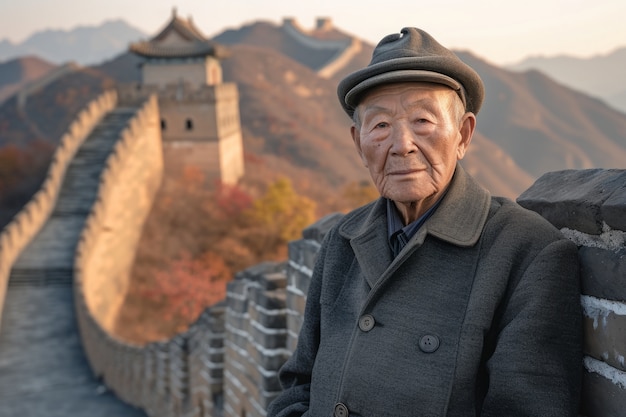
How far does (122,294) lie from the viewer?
22906 mm

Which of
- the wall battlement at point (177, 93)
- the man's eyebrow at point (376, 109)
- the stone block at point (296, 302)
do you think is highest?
the man's eyebrow at point (376, 109)

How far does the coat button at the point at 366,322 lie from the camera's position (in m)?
2.07

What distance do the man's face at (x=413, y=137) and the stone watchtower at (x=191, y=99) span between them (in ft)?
90.1

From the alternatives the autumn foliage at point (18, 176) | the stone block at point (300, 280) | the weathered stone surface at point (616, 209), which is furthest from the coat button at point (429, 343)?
the autumn foliage at point (18, 176)

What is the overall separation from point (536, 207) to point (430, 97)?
467mm

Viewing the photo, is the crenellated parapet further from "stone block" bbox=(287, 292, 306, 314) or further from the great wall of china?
"stone block" bbox=(287, 292, 306, 314)

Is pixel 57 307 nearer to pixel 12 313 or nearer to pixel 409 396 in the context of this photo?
pixel 12 313

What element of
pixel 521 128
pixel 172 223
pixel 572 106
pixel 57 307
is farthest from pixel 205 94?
pixel 572 106

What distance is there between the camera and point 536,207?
2.17 m

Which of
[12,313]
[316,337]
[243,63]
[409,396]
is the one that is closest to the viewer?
[409,396]

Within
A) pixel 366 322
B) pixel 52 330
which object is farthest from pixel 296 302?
pixel 52 330

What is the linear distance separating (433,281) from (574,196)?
0.45m

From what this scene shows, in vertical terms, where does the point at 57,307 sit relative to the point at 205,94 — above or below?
below

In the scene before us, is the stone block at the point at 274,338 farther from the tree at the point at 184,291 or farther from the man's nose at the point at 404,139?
the tree at the point at 184,291
